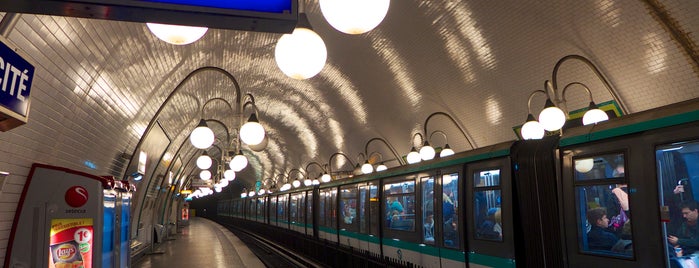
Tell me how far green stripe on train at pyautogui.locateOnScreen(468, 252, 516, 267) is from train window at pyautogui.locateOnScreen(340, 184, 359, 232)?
22.9 feet

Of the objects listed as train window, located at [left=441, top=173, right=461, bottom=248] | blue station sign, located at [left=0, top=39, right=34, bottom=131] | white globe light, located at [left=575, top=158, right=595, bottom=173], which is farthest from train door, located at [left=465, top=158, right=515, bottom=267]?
blue station sign, located at [left=0, top=39, right=34, bottom=131]

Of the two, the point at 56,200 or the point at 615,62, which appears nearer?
the point at 56,200

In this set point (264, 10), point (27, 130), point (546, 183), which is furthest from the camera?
point (546, 183)

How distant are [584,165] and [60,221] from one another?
6177 millimetres

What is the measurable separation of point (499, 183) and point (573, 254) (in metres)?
1.75

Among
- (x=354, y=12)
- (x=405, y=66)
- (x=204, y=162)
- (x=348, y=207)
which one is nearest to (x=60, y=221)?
(x=204, y=162)

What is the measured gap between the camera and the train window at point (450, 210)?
28.0ft

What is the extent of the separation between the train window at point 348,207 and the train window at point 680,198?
1055 cm

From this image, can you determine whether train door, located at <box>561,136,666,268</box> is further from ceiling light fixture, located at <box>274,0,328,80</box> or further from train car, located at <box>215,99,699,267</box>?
ceiling light fixture, located at <box>274,0,328,80</box>

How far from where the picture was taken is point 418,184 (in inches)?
403

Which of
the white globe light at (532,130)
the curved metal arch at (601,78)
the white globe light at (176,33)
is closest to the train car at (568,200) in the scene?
the white globe light at (532,130)

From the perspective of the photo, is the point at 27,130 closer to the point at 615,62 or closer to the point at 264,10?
the point at 264,10

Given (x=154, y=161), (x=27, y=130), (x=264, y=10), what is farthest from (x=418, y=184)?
(x=154, y=161)

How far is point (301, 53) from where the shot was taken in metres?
3.07
